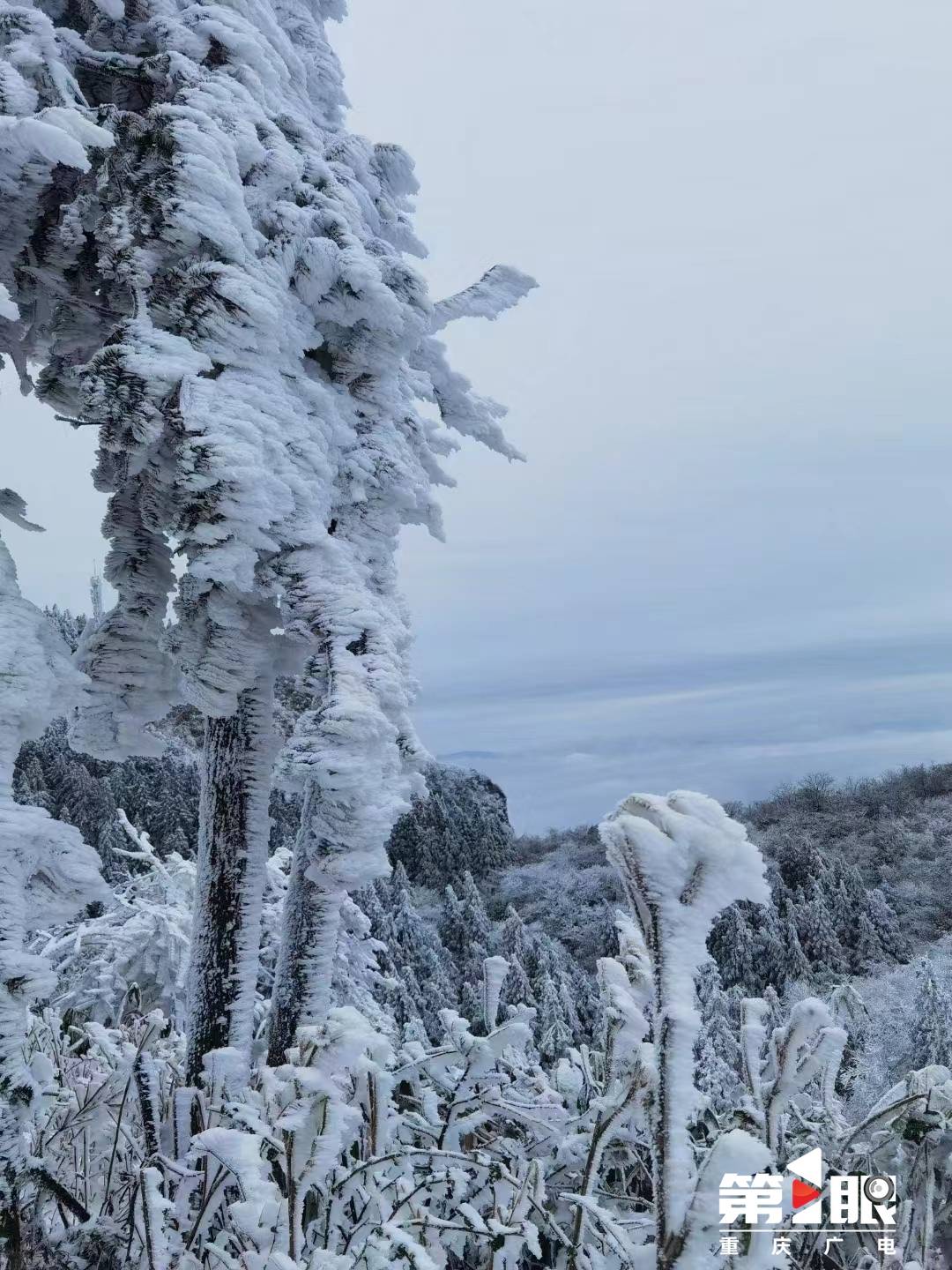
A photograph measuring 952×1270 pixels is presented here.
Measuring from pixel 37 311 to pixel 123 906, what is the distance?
858 cm

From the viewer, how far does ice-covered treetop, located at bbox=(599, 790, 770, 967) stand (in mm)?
1175

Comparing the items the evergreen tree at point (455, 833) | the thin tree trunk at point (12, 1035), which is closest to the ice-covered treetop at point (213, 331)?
the thin tree trunk at point (12, 1035)

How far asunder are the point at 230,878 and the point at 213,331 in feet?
8.15

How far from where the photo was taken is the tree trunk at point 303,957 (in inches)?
146

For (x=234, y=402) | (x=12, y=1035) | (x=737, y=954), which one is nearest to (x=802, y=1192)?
(x=12, y=1035)

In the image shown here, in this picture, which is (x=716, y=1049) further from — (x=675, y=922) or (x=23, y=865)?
(x=675, y=922)

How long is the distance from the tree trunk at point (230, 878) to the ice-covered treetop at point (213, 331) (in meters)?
0.29

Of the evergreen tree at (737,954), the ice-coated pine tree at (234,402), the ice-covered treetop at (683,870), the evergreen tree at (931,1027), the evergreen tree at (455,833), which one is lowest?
the evergreen tree at (737,954)

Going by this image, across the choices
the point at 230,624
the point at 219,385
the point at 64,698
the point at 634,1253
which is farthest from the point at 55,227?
the point at 634,1253

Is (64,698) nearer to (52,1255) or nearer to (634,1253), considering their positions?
(52,1255)

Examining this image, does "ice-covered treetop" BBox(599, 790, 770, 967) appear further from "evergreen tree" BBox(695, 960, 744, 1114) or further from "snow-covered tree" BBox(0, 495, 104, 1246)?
"evergreen tree" BBox(695, 960, 744, 1114)

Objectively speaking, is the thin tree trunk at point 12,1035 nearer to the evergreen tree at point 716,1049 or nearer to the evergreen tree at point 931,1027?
the evergreen tree at point 716,1049

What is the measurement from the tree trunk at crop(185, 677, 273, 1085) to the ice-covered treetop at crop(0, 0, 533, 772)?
0.29m

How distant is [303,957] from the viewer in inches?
147
